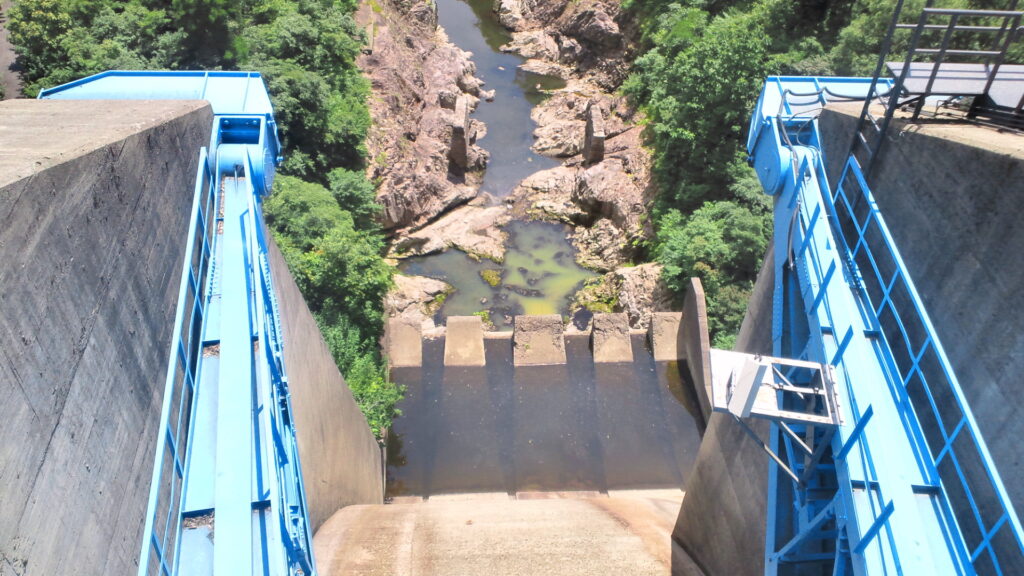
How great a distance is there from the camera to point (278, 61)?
2225 cm

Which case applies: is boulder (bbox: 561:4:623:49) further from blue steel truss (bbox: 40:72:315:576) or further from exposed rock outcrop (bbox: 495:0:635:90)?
blue steel truss (bbox: 40:72:315:576)

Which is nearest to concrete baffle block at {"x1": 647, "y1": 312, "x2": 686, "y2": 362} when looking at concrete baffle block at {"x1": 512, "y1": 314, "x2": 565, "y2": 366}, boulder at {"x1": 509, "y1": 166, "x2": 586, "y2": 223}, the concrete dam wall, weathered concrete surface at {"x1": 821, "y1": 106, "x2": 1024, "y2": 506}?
concrete baffle block at {"x1": 512, "y1": 314, "x2": 565, "y2": 366}

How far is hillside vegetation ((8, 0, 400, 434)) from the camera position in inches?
761

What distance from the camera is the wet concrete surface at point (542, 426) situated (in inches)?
594

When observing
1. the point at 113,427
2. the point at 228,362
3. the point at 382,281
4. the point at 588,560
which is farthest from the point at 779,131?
the point at 382,281

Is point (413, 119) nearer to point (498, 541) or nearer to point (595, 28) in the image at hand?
point (595, 28)

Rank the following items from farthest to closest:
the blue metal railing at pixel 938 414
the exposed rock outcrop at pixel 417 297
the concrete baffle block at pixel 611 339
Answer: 1. the exposed rock outcrop at pixel 417 297
2. the concrete baffle block at pixel 611 339
3. the blue metal railing at pixel 938 414

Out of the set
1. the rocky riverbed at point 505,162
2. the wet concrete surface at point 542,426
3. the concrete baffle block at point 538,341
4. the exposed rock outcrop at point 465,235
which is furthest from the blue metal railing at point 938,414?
the exposed rock outcrop at point 465,235

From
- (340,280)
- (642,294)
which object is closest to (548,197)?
(642,294)

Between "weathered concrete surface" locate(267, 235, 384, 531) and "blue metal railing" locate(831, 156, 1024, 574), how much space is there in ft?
22.7

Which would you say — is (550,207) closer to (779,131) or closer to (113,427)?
(779,131)

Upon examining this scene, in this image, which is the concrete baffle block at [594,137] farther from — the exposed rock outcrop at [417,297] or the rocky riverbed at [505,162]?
the exposed rock outcrop at [417,297]

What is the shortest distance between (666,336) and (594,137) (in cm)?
1295

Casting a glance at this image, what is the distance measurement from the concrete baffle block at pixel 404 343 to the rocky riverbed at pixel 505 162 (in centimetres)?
281
